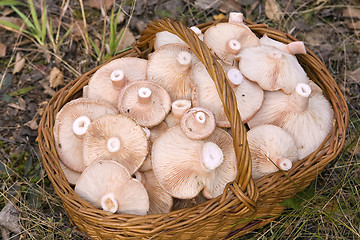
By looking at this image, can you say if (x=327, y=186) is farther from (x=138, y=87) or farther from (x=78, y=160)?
(x=78, y=160)

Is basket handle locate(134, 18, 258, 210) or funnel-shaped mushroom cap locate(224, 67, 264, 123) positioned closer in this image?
basket handle locate(134, 18, 258, 210)

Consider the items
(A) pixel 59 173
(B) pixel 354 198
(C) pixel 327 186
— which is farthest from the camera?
(C) pixel 327 186

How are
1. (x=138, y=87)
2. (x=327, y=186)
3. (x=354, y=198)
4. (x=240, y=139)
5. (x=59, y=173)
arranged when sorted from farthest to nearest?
(x=327, y=186) < (x=354, y=198) < (x=138, y=87) < (x=59, y=173) < (x=240, y=139)

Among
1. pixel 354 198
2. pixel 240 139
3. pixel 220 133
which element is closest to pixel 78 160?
pixel 220 133

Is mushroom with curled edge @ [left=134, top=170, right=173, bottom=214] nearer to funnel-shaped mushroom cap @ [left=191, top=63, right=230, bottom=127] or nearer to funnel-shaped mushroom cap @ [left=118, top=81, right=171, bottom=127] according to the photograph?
funnel-shaped mushroom cap @ [left=118, top=81, right=171, bottom=127]

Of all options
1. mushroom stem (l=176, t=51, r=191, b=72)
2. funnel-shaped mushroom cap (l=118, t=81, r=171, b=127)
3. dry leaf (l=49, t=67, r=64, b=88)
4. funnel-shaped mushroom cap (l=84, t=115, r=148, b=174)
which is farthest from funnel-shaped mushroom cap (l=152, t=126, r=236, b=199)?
dry leaf (l=49, t=67, r=64, b=88)

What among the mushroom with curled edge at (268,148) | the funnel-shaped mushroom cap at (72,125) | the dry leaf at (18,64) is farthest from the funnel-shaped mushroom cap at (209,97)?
the dry leaf at (18,64)
